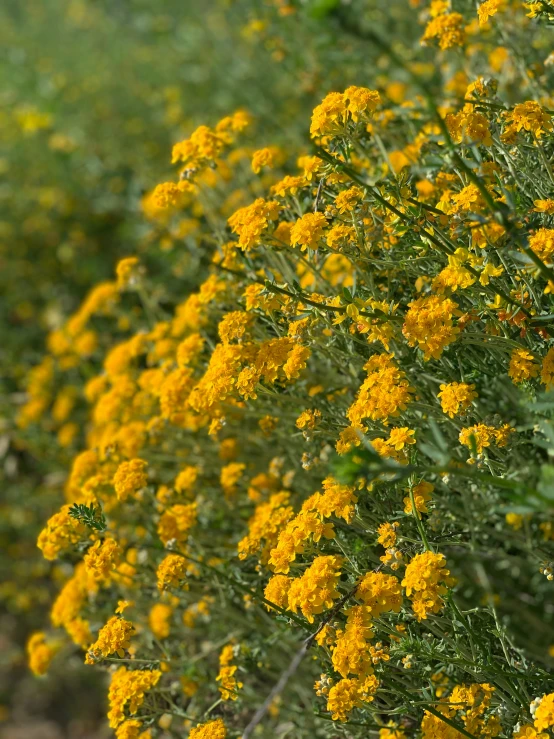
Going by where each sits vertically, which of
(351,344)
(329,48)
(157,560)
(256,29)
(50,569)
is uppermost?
(256,29)

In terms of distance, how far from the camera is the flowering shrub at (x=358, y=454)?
82.3 inches

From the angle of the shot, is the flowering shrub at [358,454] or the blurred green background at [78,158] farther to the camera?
the blurred green background at [78,158]

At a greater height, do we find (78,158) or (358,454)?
(78,158)

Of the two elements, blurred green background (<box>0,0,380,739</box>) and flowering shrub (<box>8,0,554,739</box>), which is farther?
blurred green background (<box>0,0,380,739</box>)

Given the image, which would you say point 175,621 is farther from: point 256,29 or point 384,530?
point 256,29

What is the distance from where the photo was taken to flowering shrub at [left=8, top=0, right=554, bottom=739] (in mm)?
2090

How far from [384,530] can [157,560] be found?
3.98 ft

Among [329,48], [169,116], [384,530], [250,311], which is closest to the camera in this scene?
[384,530]

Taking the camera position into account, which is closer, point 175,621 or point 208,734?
point 208,734

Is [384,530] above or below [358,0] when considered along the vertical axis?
below

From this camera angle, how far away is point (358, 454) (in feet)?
5.17

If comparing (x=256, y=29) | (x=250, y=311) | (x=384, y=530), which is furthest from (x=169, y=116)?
(x=384, y=530)

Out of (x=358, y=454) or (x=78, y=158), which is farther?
(x=78, y=158)

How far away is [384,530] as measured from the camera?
2.18 meters
